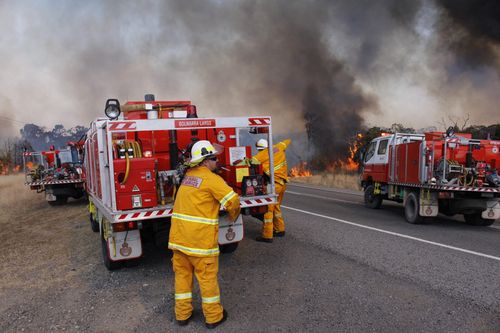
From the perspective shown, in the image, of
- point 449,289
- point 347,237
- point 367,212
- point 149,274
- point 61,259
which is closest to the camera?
point 449,289

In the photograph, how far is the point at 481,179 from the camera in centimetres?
773

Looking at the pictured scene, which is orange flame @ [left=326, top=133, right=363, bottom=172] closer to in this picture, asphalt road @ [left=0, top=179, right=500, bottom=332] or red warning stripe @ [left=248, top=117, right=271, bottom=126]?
asphalt road @ [left=0, top=179, right=500, bottom=332]

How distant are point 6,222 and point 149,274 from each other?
730cm

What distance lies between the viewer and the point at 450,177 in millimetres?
7652

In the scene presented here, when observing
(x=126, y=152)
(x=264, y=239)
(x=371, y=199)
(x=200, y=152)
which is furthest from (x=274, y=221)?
(x=371, y=199)

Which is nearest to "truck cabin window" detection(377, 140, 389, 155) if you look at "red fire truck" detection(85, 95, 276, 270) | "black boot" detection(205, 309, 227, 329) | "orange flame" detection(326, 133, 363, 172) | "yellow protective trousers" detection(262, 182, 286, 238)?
"yellow protective trousers" detection(262, 182, 286, 238)

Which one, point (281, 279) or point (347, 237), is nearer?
point (281, 279)

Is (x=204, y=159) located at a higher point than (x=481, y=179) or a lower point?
higher

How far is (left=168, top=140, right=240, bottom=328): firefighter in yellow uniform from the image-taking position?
3.29 metres

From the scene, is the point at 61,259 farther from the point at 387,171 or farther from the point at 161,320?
the point at 387,171

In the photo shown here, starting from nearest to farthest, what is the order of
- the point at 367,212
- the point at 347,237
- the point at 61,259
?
the point at 61,259
the point at 347,237
the point at 367,212

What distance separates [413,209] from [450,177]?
997 millimetres

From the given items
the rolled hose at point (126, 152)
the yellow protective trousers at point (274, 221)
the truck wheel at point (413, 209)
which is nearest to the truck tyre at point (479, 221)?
A: the truck wheel at point (413, 209)

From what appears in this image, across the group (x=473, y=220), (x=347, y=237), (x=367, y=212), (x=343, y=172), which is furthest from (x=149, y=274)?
(x=343, y=172)
